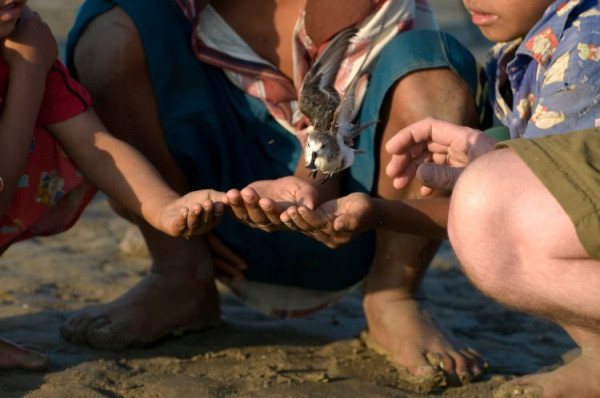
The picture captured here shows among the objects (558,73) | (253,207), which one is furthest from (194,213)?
(558,73)

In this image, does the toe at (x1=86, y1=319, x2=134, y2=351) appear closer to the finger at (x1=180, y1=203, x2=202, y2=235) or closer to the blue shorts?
the blue shorts

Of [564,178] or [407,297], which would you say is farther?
[407,297]

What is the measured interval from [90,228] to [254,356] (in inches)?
53.7

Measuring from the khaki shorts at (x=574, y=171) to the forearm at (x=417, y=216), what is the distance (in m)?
0.45

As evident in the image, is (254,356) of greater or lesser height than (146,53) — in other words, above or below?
below

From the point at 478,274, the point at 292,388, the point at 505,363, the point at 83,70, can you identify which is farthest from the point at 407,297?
the point at 83,70

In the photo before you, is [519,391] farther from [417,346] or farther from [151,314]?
[151,314]

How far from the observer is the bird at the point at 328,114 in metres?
2.23

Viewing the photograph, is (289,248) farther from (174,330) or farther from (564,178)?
(564,178)

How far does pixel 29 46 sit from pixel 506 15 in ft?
3.96

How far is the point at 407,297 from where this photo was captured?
9.20 feet

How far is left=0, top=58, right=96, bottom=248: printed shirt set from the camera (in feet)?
8.34

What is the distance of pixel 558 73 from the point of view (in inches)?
88.4

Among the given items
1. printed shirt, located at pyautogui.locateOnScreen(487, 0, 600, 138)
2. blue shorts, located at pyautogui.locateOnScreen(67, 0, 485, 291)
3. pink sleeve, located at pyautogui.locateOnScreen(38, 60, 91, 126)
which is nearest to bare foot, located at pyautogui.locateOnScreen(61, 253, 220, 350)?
blue shorts, located at pyautogui.locateOnScreen(67, 0, 485, 291)
